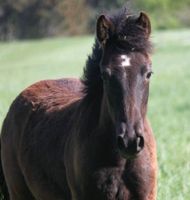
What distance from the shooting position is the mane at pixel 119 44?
443 centimetres

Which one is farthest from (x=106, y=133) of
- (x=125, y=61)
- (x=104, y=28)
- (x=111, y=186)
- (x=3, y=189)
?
(x=3, y=189)

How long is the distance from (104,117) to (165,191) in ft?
10.2

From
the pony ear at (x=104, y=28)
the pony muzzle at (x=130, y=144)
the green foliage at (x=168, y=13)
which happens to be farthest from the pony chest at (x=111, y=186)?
the green foliage at (x=168, y=13)

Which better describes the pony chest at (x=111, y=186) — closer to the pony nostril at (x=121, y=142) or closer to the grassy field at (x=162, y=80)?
the pony nostril at (x=121, y=142)

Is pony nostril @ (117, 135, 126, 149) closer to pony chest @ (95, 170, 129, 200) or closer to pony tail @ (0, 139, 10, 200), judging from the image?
pony chest @ (95, 170, 129, 200)

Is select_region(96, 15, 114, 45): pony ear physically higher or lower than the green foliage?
higher

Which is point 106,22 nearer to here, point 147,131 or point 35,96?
point 147,131

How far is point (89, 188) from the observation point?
4531 millimetres

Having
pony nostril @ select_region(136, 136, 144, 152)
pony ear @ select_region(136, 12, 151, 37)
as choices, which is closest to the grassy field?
pony ear @ select_region(136, 12, 151, 37)

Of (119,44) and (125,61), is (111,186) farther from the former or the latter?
(119,44)

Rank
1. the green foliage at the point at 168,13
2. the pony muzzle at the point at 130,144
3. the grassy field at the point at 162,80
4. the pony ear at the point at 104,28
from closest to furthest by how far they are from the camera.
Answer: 1. the pony muzzle at the point at 130,144
2. the pony ear at the point at 104,28
3. the grassy field at the point at 162,80
4. the green foliage at the point at 168,13

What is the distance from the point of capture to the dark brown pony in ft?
13.7

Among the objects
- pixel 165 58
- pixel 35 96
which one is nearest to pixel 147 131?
pixel 35 96

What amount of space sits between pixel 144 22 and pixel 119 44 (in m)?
0.27
